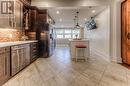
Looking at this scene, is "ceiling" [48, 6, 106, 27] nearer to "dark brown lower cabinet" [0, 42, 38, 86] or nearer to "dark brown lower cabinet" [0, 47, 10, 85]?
"dark brown lower cabinet" [0, 42, 38, 86]

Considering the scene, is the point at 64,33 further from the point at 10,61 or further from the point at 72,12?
the point at 10,61

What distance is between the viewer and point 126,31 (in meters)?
6.07

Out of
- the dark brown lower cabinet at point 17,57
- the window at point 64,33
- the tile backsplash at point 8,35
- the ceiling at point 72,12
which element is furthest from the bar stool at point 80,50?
the window at point 64,33

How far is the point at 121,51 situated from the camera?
646 cm

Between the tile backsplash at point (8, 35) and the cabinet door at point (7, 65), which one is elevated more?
the tile backsplash at point (8, 35)

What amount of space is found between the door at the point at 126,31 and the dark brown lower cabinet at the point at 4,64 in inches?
179

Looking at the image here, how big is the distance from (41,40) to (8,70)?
4273 mm

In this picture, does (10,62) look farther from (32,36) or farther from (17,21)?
(32,36)

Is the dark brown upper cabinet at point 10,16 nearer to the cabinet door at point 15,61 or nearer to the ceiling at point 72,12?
the cabinet door at point 15,61

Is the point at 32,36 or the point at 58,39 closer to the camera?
the point at 32,36

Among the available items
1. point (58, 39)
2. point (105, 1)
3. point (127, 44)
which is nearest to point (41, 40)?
point (105, 1)

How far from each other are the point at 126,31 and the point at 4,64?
15.6ft

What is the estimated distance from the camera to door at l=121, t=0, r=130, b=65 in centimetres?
600

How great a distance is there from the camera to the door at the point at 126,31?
6.00 metres
